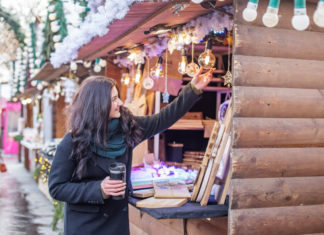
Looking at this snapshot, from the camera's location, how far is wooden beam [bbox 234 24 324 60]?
2.41 metres

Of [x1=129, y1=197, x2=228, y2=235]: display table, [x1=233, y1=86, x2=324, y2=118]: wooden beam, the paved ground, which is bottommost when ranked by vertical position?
the paved ground

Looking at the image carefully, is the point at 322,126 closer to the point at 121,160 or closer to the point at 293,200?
the point at 293,200

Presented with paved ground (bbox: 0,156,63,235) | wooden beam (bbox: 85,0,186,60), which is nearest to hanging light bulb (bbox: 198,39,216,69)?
wooden beam (bbox: 85,0,186,60)

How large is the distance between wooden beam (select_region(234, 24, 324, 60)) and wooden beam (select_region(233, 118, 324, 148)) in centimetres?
42

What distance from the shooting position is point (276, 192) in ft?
8.13

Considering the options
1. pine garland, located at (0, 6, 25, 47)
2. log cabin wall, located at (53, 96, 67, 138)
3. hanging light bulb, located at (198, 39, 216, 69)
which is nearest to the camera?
hanging light bulb, located at (198, 39, 216, 69)

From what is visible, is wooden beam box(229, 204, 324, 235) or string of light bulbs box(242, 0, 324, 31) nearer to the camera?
string of light bulbs box(242, 0, 324, 31)

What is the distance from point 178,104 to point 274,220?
3.46 feet

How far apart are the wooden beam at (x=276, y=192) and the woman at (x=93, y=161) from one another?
28.1 inches

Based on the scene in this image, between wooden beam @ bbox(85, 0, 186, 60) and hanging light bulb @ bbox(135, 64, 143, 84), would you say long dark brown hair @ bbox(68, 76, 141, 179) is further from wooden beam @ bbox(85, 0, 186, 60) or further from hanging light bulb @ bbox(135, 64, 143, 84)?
hanging light bulb @ bbox(135, 64, 143, 84)

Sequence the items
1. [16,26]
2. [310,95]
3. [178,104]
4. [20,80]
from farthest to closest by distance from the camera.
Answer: [16,26], [20,80], [178,104], [310,95]

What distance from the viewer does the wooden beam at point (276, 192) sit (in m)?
2.40

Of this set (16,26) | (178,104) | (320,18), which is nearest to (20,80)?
(16,26)

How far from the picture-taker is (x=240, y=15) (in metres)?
2.42
